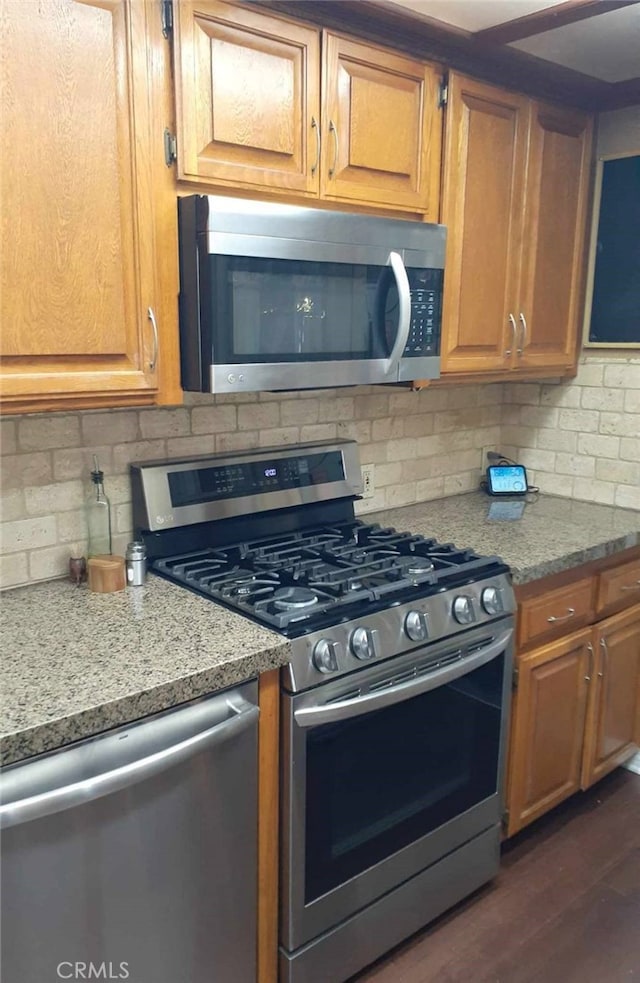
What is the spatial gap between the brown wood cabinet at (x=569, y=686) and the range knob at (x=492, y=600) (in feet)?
0.49

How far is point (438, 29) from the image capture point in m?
1.97

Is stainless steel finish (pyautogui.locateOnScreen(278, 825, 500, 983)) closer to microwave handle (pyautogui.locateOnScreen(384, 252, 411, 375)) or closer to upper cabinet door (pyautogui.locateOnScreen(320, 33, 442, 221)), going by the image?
microwave handle (pyautogui.locateOnScreen(384, 252, 411, 375))

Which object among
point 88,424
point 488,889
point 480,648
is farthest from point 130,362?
point 488,889

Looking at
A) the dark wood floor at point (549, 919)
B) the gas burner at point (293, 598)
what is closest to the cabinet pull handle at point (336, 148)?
the gas burner at point (293, 598)

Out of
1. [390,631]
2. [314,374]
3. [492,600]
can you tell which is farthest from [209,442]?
[492,600]

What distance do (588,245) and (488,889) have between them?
2.12 metres

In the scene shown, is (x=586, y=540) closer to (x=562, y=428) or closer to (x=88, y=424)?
(x=562, y=428)

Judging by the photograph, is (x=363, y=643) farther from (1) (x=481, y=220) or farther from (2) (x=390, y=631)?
(1) (x=481, y=220)

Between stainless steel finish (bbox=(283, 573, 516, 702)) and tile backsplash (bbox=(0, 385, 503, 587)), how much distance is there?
0.66 meters

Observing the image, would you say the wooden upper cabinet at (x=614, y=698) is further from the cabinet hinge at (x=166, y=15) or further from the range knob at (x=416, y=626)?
the cabinet hinge at (x=166, y=15)

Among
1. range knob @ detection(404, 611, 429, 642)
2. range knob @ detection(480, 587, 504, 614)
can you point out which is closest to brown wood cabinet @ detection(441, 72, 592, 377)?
range knob @ detection(480, 587, 504, 614)

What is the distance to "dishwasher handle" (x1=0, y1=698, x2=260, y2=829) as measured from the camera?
121 cm

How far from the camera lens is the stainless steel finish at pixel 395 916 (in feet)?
5.68

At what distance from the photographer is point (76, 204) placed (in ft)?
4.93
